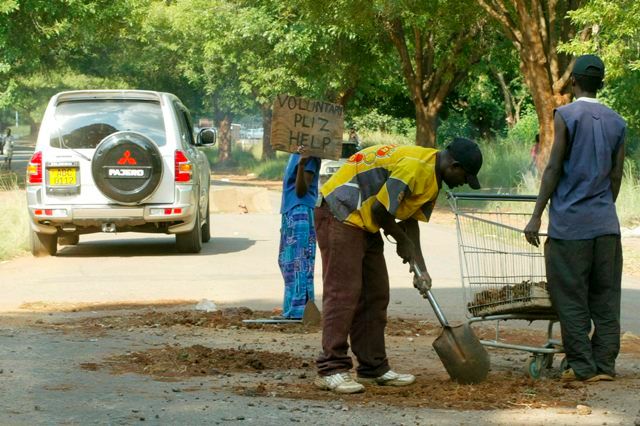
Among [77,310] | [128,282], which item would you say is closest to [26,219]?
[128,282]

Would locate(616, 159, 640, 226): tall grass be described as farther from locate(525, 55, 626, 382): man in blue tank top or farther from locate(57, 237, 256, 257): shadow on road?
locate(525, 55, 626, 382): man in blue tank top

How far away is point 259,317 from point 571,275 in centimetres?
381

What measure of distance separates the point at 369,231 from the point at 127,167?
8.85 metres

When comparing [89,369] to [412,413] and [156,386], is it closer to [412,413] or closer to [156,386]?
[156,386]

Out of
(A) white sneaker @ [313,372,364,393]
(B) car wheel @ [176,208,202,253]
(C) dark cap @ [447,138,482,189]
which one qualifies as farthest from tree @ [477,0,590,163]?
(A) white sneaker @ [313,372,364,393]

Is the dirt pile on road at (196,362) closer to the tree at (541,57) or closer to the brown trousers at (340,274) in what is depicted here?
the brown trousers at (340,274)

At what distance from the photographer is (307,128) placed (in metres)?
9.08

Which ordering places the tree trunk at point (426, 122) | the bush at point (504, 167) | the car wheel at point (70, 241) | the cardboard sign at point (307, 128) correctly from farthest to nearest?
the tree trunk at point (426, 122) → the bush at point (504, 167) → the car wheel at point (70, 241) → the cardboard sign at point (307, 128)

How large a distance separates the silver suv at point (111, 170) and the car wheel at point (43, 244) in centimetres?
1

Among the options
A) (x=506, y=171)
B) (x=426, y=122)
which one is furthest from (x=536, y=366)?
(x=426, y=122)

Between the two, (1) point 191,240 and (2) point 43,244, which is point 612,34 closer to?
(1) point 191,240

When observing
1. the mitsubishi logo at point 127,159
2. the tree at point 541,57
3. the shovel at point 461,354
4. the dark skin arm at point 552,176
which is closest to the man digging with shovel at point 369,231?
the shovel at point 461,354

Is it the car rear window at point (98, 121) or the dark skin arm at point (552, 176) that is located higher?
the car rear window at point (98, 121)

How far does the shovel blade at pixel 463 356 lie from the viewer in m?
7.61
